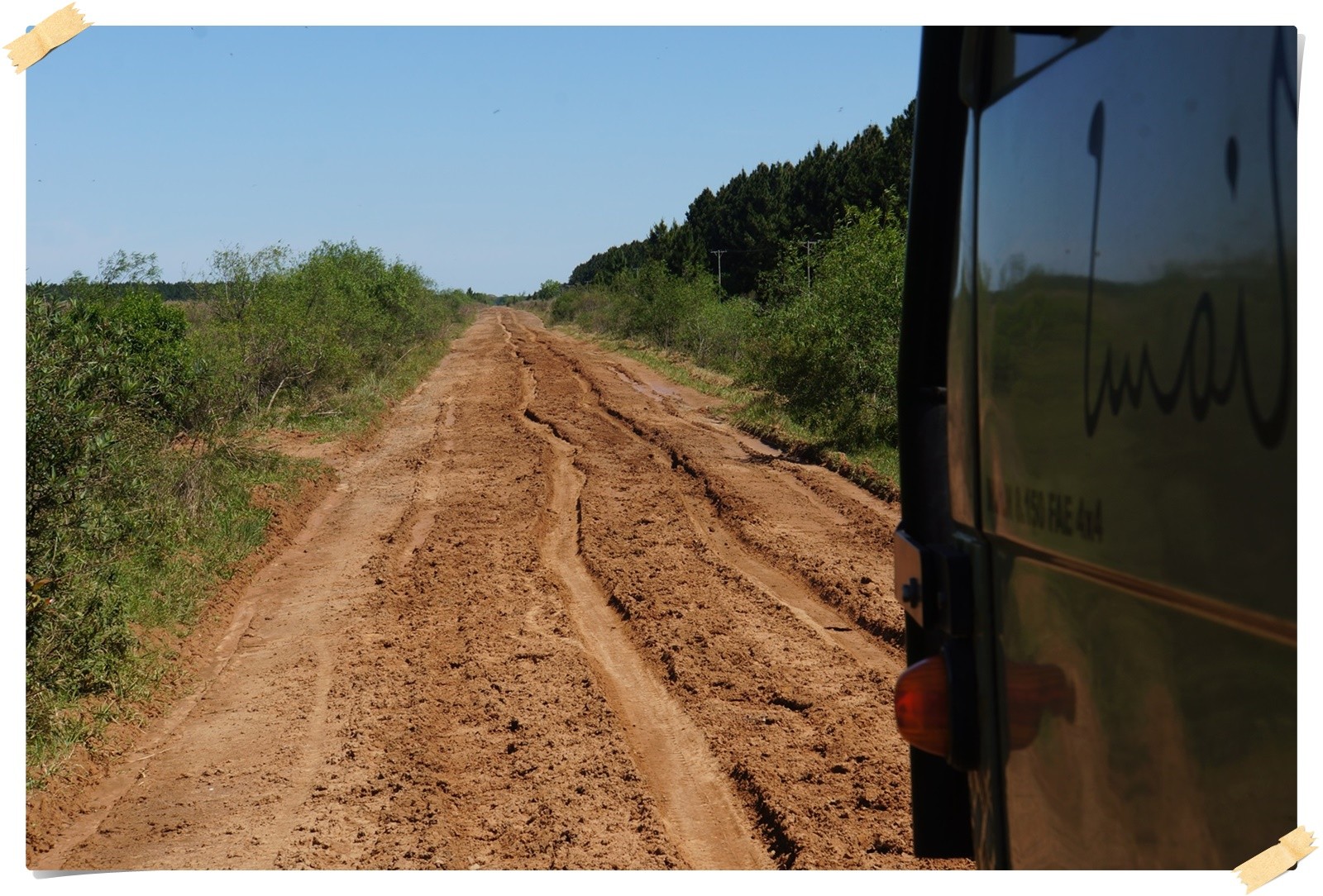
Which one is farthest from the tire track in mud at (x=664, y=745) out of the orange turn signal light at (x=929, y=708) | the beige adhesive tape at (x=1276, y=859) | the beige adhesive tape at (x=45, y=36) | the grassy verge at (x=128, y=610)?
the beige adhesive tape at (x=45, y=36)

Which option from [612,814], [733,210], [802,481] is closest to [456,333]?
[733,210]

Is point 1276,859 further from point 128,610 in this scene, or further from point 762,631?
point 128,610

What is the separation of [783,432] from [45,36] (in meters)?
14.3

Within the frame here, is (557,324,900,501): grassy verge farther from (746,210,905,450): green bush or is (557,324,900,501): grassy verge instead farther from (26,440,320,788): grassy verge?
(26,440,320,788): grassy verge

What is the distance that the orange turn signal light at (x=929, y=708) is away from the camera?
2.17 meters

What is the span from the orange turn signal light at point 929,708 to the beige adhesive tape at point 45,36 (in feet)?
7.15

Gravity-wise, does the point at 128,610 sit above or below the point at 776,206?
below

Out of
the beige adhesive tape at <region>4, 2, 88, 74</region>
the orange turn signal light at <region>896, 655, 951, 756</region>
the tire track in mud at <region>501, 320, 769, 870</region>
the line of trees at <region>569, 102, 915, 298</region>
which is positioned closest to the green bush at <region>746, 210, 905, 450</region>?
the tire track in mud at <region>501, 320, 769, 870</region>

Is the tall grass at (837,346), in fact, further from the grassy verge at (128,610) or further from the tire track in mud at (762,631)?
the grassy verge at (128,610)

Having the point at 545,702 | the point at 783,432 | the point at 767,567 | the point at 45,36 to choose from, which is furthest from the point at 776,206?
the point at 45,36

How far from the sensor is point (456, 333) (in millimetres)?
60781

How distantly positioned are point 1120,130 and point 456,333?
200 feet

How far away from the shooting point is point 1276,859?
4.42ft

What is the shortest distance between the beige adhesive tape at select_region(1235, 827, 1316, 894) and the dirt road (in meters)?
2.80
